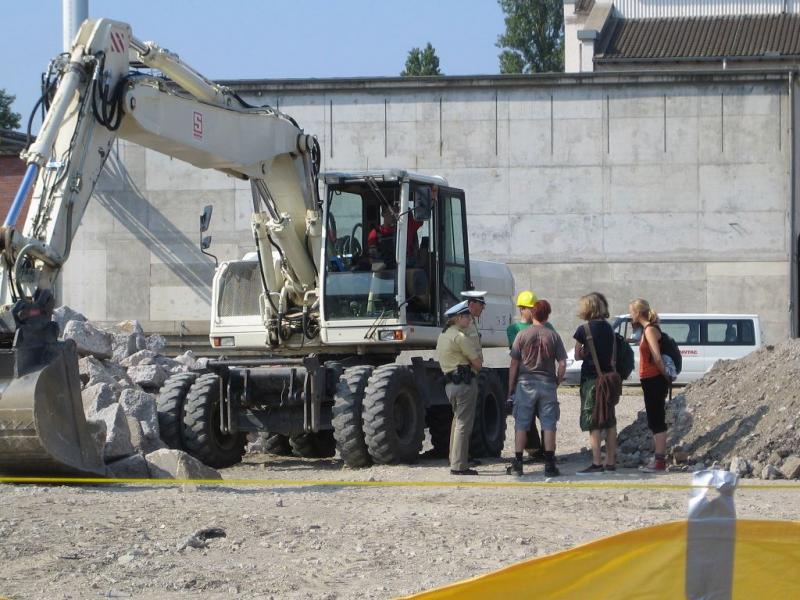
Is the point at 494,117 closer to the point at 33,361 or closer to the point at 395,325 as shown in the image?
the point at 395,325

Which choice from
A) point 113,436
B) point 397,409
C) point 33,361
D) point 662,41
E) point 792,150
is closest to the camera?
point 33,361

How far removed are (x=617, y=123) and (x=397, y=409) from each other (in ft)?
60.9

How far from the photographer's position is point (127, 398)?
14414 mm

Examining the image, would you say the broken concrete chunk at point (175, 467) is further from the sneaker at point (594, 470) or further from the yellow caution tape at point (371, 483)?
the sneaker at point (594, 470)

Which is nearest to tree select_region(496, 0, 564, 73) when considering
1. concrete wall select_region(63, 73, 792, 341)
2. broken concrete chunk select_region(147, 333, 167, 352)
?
concrete wall select_region(63, 73, 792, 341)

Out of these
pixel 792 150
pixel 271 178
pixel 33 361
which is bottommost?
pixel 33 361

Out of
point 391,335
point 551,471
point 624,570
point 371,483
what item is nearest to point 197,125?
point 391,335

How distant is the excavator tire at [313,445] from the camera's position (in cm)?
1572

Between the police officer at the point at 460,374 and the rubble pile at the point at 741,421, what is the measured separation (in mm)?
2030

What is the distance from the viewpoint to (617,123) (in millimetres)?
30875

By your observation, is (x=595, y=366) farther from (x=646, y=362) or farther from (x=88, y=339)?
(x=88, y=339)

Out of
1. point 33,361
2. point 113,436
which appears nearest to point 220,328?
point 113,436

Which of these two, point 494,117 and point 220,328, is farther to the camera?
point 494,117

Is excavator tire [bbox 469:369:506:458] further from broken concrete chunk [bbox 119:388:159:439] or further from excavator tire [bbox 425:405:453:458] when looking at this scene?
broken concrete chunk [bbox 119:388:159:439]
